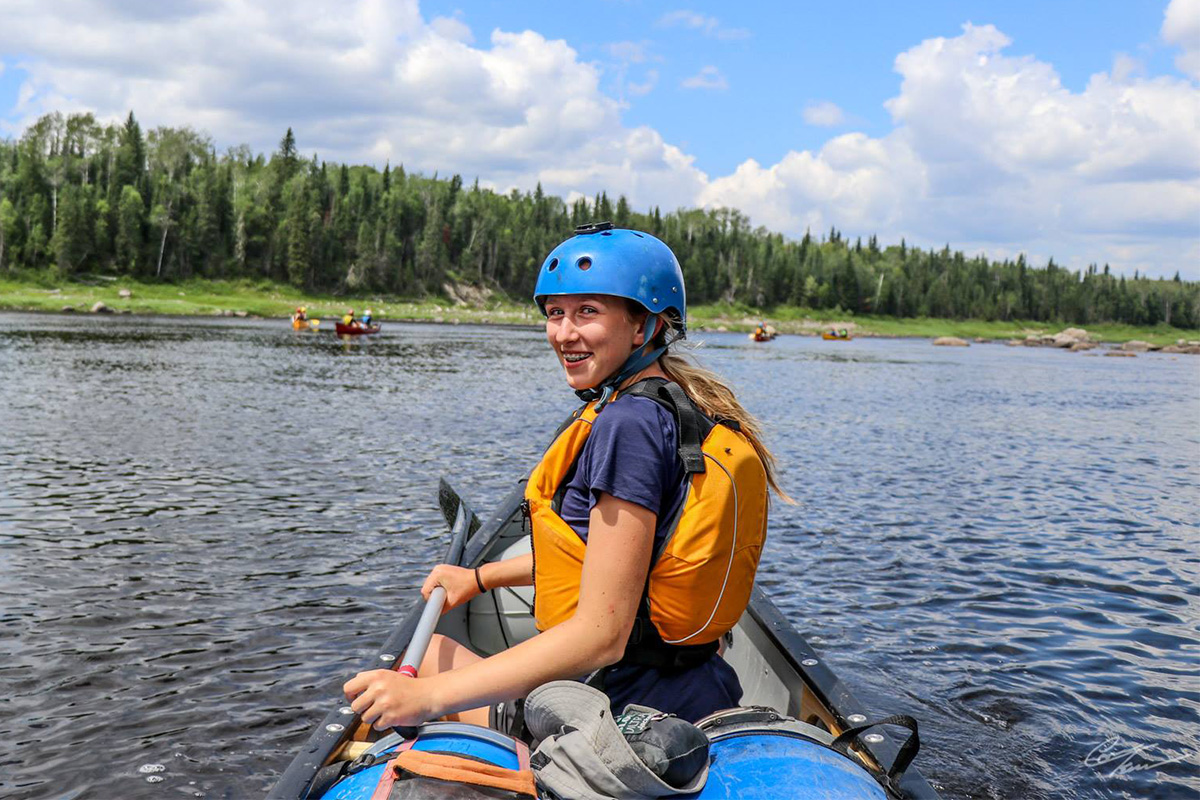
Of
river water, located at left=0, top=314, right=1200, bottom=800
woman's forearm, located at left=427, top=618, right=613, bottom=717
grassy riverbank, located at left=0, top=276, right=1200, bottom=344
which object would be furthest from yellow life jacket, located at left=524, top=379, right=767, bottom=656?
grassy riverbank, located at left=0, top=276, right=1200, bottom=344

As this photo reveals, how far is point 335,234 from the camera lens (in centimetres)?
13338

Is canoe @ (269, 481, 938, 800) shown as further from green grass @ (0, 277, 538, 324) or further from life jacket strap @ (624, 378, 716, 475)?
green grass @ (0, 277, 538, 324)

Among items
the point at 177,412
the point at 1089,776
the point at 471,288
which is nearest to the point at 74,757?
the point at 1089,776

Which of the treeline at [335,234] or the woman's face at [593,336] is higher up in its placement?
the treeline at [335,234]

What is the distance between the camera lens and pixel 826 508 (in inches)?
653

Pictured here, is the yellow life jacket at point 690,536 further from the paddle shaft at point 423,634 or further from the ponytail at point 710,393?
the paddle shaft at point 423,634

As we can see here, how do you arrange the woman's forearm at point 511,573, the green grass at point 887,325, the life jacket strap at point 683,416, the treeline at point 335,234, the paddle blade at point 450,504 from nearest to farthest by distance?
the life jacket strap at point 683,416 → the woman's forearm at point 511,573 → the paddle blade at point 450,504 → the treeline at point 335,234 → the green grass at point 887,325

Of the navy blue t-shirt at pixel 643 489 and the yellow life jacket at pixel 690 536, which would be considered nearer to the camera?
the navy blue t-shirt at pixel 643 489

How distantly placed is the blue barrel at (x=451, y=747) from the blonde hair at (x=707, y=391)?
1341 millimetres

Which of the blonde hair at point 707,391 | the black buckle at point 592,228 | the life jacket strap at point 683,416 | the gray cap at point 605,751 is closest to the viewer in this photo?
the gray cap at point 605,751

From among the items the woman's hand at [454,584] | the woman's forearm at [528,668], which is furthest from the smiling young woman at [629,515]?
the woman's hand at [454,584]

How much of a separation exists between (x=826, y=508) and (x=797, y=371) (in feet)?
129

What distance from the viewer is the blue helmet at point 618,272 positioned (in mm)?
3410

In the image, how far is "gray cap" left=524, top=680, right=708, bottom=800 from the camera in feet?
8.43
